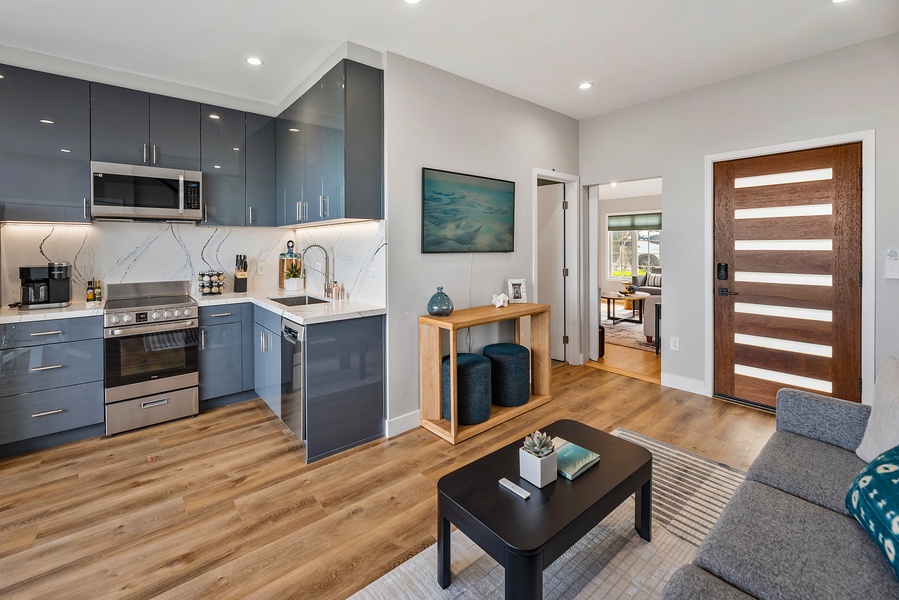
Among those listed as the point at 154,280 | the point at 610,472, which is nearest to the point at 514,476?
the point at 610,472

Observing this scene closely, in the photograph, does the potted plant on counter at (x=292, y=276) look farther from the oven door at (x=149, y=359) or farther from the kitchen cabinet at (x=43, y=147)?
the kitchen cabinet at (x=43, y=147)

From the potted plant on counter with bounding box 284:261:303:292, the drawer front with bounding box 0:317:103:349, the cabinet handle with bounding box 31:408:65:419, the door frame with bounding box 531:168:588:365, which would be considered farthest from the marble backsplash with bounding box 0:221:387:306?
the door frame with bounding box 531:168:588:365

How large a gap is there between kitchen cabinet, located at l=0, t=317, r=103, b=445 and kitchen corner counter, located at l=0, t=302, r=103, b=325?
4 centimetres

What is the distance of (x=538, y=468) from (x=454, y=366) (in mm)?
1296

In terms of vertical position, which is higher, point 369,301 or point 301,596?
point 369,301

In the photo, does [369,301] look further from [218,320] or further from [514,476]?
[514,476]

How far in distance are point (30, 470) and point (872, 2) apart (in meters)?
5.76

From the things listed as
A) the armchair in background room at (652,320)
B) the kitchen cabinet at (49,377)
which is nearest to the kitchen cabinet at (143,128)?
the kitchen cabinet at (49,377)

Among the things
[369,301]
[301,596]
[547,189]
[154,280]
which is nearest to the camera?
[301,596]

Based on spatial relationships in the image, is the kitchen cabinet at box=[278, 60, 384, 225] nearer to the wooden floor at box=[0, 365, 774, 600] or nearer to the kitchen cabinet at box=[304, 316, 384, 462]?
the kitchen cabinet at box=[304, 316, 384, 462]

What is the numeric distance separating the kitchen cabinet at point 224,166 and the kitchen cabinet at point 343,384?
1.86m

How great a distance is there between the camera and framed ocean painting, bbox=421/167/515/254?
319 cm

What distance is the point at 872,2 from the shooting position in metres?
2.44

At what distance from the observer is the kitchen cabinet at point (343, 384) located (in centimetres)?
268
